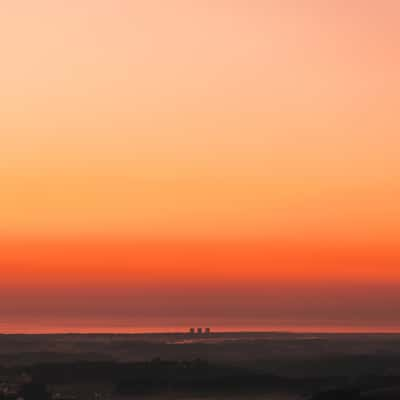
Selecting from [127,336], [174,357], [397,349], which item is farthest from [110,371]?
[127,336]

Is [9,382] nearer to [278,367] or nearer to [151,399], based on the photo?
[151,399]

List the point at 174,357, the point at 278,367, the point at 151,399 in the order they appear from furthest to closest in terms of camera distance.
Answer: the point at 174,357 < the point at 278,367 < the point at 151,399

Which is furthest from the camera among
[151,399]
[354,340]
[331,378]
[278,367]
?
[354,340]

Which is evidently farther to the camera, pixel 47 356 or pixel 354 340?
pixel 354 340

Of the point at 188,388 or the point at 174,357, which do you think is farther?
the point at 174,357

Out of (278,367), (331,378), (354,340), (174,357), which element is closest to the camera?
(331,378)

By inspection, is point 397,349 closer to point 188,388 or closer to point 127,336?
point 127,336

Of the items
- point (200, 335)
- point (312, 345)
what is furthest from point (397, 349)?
point (200, 335)
